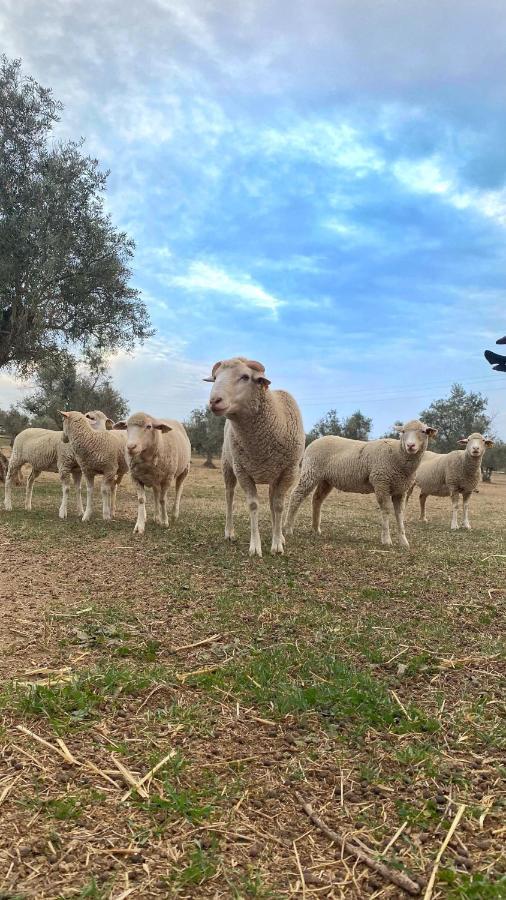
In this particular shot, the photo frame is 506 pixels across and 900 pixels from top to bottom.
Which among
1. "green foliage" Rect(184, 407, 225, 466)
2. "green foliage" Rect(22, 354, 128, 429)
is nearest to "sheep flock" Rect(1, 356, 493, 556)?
"green foliage" Rect(22, 354, 128, 429)

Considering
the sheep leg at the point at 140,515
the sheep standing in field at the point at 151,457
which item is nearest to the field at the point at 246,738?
the sheep leg at the point at 140,515

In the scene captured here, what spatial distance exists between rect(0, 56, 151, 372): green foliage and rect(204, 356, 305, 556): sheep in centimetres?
1094

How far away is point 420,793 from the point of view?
2262mm

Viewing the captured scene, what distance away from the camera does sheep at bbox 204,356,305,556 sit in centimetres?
671

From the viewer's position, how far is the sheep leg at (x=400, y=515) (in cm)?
869

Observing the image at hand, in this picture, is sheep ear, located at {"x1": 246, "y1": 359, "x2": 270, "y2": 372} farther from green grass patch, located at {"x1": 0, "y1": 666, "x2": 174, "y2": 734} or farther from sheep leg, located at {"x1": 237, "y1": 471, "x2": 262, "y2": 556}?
green grass patch, located at {"x1": 0, "y1": 666, "x2": 174, "y2": 734}

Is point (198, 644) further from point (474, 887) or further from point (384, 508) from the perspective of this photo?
point (384, 508)

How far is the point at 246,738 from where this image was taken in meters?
2.64

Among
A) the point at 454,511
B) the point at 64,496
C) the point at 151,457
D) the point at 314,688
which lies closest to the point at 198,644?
the point at 314,688

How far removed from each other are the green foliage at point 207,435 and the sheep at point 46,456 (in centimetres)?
3443

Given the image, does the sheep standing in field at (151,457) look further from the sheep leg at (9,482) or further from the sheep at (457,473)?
the sheep at (457,473)

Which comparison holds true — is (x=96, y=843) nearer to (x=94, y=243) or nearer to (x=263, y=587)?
(x=263, y=587)

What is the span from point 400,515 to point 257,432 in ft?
11.2

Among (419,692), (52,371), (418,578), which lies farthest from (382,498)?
(52,371)
